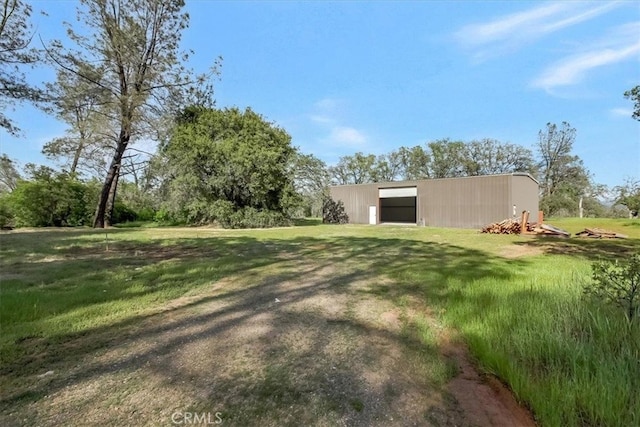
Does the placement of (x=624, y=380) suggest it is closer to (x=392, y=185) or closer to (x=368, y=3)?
(x=368, y=3)

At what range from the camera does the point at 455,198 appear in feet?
64.5

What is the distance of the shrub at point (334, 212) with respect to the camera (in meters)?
25.4

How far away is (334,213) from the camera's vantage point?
26.0 metres

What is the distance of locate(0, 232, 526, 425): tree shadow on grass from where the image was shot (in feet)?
6.22

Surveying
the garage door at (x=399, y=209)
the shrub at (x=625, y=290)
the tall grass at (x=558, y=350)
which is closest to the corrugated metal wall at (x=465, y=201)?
the garage door at (x=399, y=209)

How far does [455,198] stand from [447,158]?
2175cm

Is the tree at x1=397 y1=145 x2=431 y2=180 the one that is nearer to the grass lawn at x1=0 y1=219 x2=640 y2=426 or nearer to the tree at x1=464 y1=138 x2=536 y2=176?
the tree at x1=464 y1=138 x2=536 y2=176

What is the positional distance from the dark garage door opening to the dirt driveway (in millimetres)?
27181

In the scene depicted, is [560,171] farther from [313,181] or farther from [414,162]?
[313,181]

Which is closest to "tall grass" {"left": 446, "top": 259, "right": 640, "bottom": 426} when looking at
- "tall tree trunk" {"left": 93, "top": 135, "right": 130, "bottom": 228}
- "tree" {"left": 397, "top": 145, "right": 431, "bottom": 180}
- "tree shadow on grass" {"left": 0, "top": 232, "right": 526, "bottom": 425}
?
"tree shadow on grass" {"left": 0, "top": 232, "right": 526, "bottom": 425}

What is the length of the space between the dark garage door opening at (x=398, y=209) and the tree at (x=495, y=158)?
1270cm

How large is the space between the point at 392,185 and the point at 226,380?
21.8 meters

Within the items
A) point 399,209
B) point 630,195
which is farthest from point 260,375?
point 630,195

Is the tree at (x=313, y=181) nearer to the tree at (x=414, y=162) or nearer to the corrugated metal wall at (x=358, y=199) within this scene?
the corrugated metal wall at (x=358, y=199)
